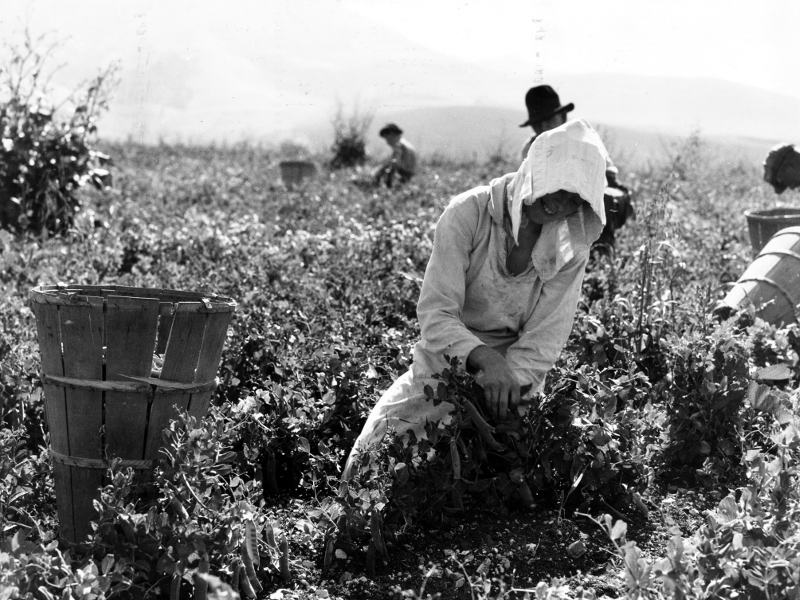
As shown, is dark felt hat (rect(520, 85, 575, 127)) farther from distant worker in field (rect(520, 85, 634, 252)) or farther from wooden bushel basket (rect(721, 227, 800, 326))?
wooden bushel basket (rect(721, 227, 800, 326))

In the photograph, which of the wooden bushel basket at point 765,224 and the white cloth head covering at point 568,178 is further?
the wooden bushel basket at point 765,224

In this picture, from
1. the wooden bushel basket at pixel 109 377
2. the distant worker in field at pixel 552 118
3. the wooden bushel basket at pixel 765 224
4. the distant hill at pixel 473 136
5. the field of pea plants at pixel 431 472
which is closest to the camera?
the field of pea plants at pixel 431 472

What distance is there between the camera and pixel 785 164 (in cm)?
576

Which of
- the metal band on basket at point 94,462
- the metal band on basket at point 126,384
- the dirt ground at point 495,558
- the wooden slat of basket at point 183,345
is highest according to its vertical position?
the wooden slat of basket at point 183,345

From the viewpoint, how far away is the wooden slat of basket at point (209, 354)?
8.58 feet

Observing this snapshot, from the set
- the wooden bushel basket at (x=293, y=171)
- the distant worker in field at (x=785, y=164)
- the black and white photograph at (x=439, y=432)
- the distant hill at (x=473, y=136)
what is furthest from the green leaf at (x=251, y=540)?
the distant hill at (x=473, y=136)

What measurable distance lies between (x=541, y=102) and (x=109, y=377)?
13.7ft

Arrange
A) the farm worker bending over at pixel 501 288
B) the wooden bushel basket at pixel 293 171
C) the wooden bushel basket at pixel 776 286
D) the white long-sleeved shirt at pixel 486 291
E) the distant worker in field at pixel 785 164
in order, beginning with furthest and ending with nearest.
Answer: the wooden bushel basket at pixel 293 171
the distant worker in field at pixel 785 164
the wooden bushel basket at pixel 776 286
the white long-sleeved shirt at pixel 486 291
the farm worker bending over at pixel 501 288

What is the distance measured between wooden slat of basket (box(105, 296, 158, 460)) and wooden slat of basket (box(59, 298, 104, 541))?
28mm

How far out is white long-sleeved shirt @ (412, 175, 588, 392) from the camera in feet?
9.53

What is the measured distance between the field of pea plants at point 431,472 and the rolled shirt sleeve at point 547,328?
11cm

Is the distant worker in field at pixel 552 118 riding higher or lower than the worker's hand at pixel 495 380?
higher

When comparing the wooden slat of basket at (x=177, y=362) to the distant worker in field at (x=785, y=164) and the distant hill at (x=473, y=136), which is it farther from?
the distant hill at (x=473, y=136)

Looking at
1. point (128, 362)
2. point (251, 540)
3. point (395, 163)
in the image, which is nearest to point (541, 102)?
point (128, 362)
